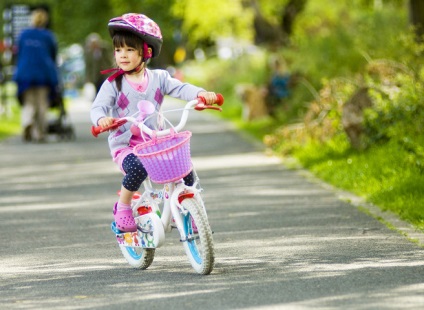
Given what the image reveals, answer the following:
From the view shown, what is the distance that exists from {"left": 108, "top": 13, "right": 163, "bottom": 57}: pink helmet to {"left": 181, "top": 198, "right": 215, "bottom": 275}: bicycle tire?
1063 millimetres

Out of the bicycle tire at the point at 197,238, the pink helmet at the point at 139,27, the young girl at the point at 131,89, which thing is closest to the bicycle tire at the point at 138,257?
the young girl at the point at 131,89

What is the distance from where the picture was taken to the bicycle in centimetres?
766

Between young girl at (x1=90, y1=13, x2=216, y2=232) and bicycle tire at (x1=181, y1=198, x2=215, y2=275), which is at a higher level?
young girl at (x1=90, y1=13, x2=216, y2=232)

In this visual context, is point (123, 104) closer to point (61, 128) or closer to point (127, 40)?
point (127, 40)

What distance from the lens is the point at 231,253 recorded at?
8.94m

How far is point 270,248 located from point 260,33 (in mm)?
22025

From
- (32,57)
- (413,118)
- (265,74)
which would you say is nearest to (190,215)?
(413,118)

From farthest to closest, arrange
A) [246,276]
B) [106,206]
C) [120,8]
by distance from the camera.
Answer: [120,8] → [106,206] → [246,276]

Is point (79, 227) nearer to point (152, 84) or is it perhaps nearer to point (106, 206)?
point (106, 206)

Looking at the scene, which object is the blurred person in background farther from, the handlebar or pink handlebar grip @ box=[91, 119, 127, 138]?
pink handlebar grip @ box=[91, 119, 127, 138]

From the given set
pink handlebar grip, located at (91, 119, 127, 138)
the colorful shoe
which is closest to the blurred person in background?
the colorful shoe

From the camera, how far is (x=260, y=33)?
30.9 meters

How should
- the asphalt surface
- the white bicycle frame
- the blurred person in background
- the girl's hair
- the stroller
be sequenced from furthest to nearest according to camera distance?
1. the blurred person in background
2. the stroller
3. the girl's hair
4. the white bicycle frame
5. the asphalt surface

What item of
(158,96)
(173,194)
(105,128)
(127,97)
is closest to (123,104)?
(127,97)
